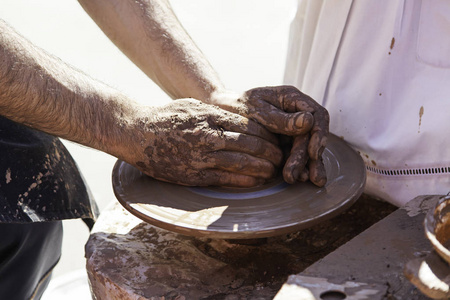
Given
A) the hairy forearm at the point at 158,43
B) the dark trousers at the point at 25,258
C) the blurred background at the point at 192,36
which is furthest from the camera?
the blurred background at the point at 192,36

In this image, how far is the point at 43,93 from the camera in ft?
4.73

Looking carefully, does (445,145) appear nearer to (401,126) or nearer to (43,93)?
(401,126)

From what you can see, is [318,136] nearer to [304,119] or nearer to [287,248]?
[304,119]

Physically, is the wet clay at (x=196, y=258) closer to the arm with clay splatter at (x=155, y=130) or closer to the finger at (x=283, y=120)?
the arm with clay splatter at (x=155, y=130)

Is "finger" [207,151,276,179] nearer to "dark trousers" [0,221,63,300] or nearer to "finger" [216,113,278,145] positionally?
"finger" [216,113,278,145]

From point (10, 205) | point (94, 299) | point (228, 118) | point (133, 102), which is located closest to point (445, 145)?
point (228, 118)

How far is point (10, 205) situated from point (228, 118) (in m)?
0.66

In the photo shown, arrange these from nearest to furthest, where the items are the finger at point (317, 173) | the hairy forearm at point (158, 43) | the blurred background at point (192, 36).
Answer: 1. the finger at point (317, 173)
2. the hairy forearm at point (158, 43)
3. the blurred background at point (192, 36)

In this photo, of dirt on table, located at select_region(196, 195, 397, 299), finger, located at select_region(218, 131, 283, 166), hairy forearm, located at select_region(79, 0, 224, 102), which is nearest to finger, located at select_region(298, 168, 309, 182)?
finger, located at select_region(218, 131, 283, 166)

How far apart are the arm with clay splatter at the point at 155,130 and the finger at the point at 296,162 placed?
7 centimetres

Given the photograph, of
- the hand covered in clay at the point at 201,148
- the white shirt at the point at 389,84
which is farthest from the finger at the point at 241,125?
the white shirt at the point at 389,84

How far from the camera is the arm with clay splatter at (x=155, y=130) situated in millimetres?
1478

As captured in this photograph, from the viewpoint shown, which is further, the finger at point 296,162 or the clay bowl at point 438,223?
the finger at point 296,162

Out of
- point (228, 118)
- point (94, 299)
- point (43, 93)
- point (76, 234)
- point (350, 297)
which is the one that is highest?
Result: point (43, 93)
